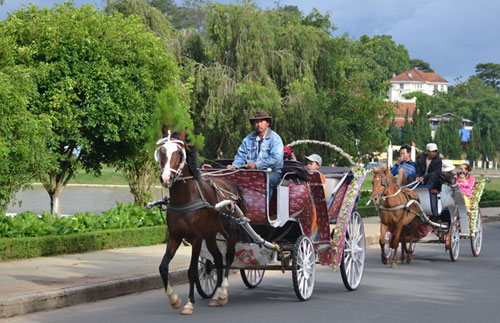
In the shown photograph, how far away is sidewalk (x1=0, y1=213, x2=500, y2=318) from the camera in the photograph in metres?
9.22

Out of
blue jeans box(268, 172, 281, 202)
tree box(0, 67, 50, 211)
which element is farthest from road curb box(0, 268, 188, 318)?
tree box(0, 67, 50, 211)

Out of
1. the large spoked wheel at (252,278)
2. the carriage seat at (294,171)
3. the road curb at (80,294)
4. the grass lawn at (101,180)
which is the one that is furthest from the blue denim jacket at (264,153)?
the grass lawn at (101,180)

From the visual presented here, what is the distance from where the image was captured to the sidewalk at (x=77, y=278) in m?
9.22

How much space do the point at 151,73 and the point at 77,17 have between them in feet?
10.4

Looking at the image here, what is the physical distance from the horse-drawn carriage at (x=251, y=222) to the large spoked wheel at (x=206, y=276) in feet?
0.04

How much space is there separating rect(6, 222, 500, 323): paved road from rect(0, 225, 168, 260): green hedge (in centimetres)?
329

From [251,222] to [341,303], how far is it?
5.08ft

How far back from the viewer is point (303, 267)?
9.95 meters

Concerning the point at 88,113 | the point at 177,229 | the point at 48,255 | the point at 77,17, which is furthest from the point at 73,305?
the point at 77,17

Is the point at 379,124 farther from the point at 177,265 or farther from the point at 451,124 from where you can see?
the point at 451,124

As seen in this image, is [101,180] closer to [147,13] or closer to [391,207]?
[147,13]

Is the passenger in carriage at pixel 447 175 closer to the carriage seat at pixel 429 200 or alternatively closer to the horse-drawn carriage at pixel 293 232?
the carriage seat at pixel 429 200

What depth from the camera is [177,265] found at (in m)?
12.9

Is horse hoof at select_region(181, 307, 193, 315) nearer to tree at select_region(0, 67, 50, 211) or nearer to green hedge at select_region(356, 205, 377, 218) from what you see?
tree at select_region(0, 67, 50, 211)
